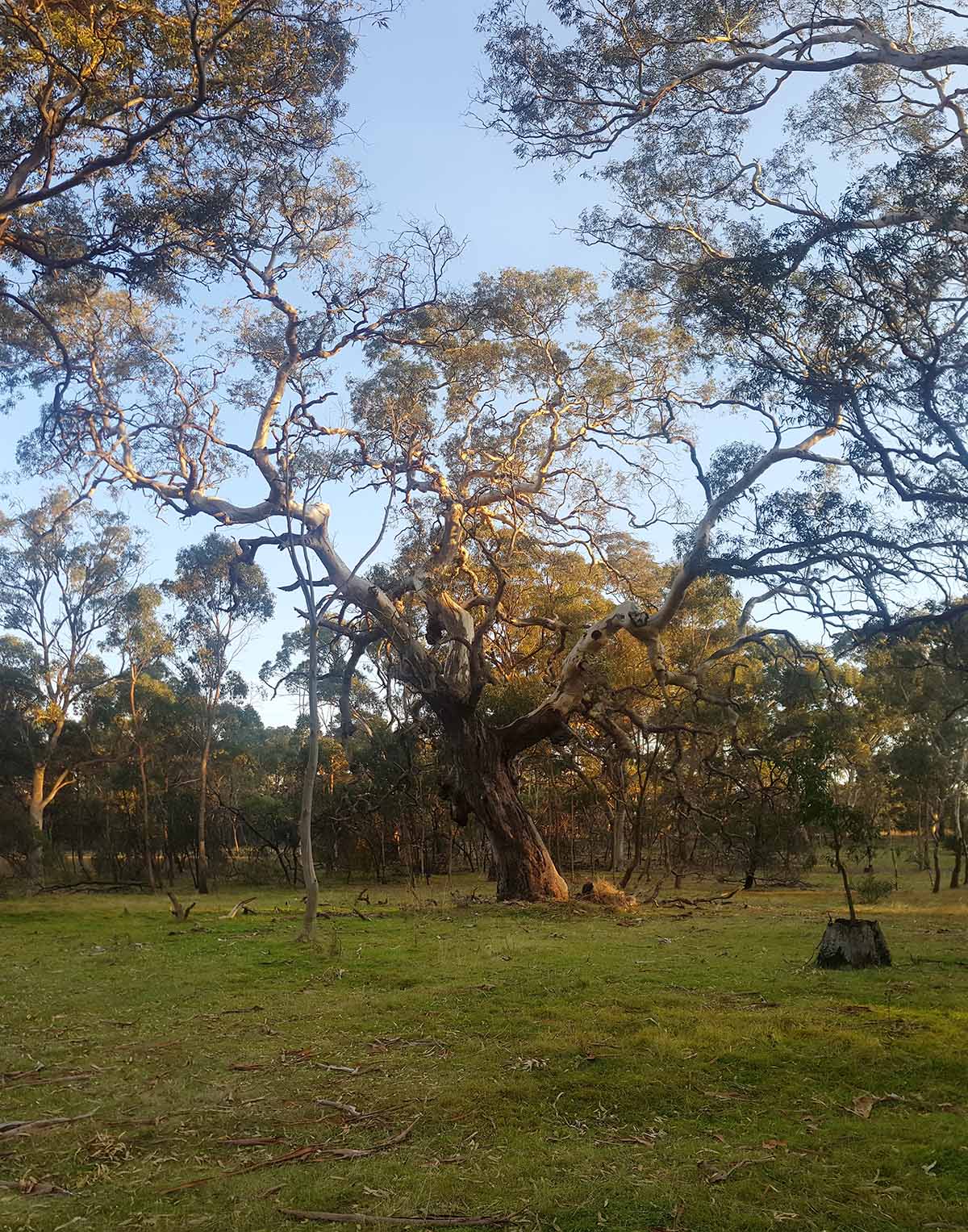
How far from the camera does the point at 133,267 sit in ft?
37.7

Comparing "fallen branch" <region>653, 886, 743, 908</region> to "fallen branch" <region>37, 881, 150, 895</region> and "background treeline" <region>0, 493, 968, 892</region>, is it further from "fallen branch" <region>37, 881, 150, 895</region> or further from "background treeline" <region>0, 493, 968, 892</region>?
"fallen branch" <region>37, 881, 150, 895</region>

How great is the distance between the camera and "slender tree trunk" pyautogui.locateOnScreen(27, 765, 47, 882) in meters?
25.9

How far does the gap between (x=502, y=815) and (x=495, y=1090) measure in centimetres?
1263

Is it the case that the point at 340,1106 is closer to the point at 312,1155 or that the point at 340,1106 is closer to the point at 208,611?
the point at 312,1155

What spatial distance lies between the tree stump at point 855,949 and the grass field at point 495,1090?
0.31 meters

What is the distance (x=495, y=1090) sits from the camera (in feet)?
17.2

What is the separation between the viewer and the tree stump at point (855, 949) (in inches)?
376

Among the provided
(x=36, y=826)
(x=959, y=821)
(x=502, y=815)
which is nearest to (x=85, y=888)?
(x=36, y=826)

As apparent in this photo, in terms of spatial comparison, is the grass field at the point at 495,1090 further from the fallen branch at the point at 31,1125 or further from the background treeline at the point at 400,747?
the background treeline at the point at 400,747

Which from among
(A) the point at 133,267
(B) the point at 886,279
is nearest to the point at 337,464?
(A) the point at 133,267

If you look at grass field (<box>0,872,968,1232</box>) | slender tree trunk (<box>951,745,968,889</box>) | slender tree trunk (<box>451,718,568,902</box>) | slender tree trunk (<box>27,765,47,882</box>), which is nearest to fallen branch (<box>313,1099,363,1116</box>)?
grass field (<box>0,872,968,1232</box>)

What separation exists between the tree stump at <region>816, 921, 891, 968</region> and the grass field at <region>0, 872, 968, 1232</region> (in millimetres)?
313

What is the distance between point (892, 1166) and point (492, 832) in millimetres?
14162

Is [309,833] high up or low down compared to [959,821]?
up
